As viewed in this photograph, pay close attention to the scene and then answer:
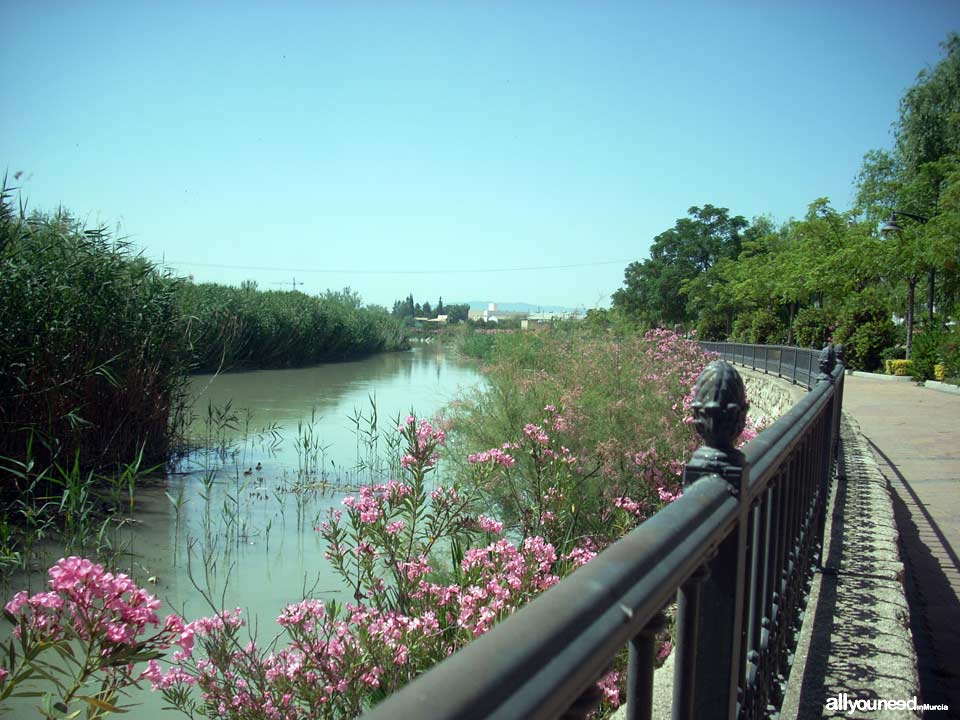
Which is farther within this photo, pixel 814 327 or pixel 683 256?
pixel 683 256

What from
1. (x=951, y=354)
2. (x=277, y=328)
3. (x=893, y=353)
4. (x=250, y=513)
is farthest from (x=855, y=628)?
(x=277, y=328)

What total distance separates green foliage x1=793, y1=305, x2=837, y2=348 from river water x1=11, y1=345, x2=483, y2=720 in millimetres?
17647

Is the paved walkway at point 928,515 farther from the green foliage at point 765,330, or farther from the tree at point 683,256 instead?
the tree at point 683,256

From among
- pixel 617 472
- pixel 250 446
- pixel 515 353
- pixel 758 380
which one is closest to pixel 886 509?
pixel 617 472

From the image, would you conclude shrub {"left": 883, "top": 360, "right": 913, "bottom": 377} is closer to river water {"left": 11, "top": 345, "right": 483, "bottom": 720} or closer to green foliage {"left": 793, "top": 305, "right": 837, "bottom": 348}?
green foliage {"left": 793, "top": 305, "right": 837, "bottom": 348}

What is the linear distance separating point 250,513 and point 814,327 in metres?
26.3

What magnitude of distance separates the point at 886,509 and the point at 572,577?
520 cm

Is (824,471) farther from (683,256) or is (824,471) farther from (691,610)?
(683,256)

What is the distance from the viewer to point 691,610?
1394 mm

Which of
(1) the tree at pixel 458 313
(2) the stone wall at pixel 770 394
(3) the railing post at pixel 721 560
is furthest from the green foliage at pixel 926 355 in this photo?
(1) the tree at pixel 458 313

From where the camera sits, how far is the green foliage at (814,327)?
29.7 m

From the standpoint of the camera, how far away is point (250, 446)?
13.9 meters

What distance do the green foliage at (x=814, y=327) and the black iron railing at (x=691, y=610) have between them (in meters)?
28.7

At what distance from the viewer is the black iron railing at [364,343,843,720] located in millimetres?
688
